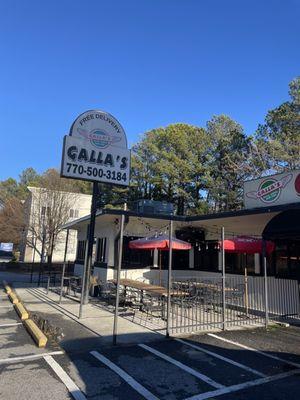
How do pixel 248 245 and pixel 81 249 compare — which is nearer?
pixel 248 245

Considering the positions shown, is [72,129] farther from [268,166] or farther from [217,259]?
[268,166]

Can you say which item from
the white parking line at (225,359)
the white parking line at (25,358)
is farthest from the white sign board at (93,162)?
the white parking line at (225,359)

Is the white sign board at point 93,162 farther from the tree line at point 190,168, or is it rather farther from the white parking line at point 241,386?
the tree line at point 190,168

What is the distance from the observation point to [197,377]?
5.89 m

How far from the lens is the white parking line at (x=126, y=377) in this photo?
514 cm

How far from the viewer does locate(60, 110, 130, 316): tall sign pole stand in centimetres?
1347

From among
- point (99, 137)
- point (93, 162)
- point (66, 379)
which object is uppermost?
point (99, 137)

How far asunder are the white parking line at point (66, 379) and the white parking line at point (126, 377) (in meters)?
0.78

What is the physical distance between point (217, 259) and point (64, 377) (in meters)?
11.2

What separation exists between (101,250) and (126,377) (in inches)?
502

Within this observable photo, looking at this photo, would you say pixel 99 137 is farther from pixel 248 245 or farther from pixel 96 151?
pixel 248 245

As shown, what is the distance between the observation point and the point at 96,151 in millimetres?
14141

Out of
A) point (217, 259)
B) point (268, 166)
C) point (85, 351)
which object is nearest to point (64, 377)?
point (85, 351)

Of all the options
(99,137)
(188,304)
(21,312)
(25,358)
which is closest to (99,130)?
(99,137)
